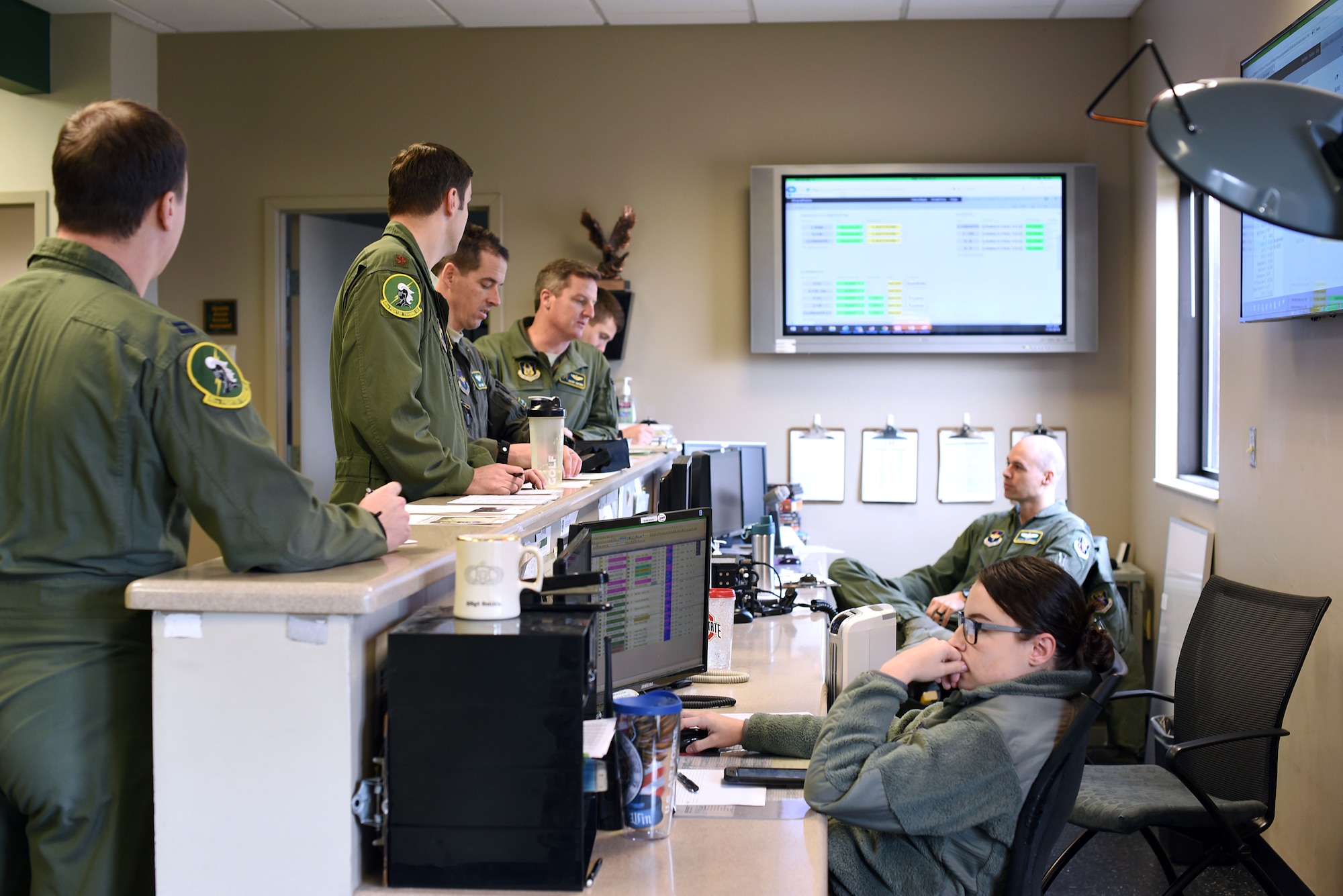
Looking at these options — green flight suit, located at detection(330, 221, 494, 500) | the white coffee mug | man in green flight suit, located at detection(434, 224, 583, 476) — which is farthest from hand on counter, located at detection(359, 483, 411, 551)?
man in green flight suit, located at detection(434, 224, 583, 476)

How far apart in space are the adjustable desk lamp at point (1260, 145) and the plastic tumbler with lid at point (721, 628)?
53.0 inches

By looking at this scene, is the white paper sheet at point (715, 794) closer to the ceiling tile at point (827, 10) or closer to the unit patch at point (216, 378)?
the unit patch at point (216, 378)

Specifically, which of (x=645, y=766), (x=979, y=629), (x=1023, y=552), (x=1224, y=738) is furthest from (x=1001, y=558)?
(x=645, y=766)

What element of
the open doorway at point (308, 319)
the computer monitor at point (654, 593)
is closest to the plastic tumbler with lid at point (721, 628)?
the computer monitor at point (654, 593)

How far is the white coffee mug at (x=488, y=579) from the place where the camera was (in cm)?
129

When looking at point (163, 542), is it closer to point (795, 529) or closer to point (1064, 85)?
point (795, 529)

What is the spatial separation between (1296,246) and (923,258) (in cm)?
195

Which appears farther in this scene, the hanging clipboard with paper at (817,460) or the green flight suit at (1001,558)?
the hanging clipboard with paper at (817,460)

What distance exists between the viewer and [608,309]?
452 cm

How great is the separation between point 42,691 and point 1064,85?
4486mm

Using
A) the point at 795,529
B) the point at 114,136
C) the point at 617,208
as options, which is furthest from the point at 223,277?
the point at 114,136

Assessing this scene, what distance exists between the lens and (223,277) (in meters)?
4.93

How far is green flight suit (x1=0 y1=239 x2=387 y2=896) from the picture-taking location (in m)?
1.25

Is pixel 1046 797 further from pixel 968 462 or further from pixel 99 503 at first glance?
pixel 968 462
